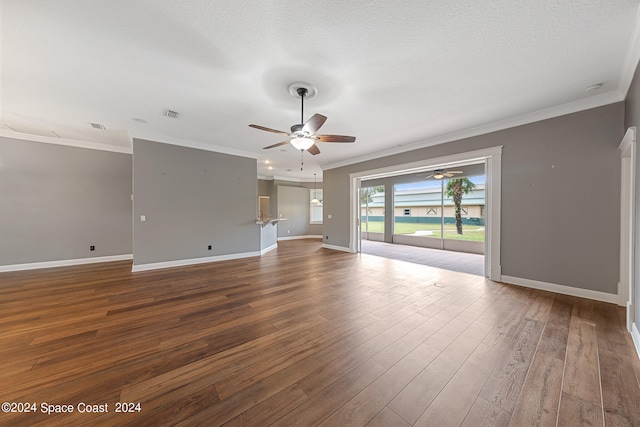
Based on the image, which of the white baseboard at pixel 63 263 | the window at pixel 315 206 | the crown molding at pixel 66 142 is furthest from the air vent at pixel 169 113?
the window at pixel 315 206

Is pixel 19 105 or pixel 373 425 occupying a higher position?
pixel 19 105

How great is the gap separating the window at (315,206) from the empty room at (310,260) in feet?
17.0

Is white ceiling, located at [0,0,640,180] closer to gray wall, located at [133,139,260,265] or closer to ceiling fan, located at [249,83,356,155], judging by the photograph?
ceiling fan, located at [249,83,356,155]

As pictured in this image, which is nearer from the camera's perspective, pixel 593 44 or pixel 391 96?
pixel 593 44

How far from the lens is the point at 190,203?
5.27 metres

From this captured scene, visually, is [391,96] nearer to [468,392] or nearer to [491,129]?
[491,129]

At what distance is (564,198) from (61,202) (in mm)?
10029

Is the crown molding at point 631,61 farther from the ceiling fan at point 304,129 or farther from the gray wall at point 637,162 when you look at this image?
the ceiling fan at point 304,129

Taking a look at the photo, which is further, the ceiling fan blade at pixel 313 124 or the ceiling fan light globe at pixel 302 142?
the ceiling fan light globe at pixel 302 142

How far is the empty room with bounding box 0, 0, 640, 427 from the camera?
5.14ft

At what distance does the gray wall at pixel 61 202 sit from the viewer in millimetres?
4648

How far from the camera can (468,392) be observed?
1518 millimetres

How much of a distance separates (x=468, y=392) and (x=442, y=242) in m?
7.18

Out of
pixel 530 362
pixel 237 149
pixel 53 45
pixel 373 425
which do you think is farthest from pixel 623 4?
pixel 237 149
